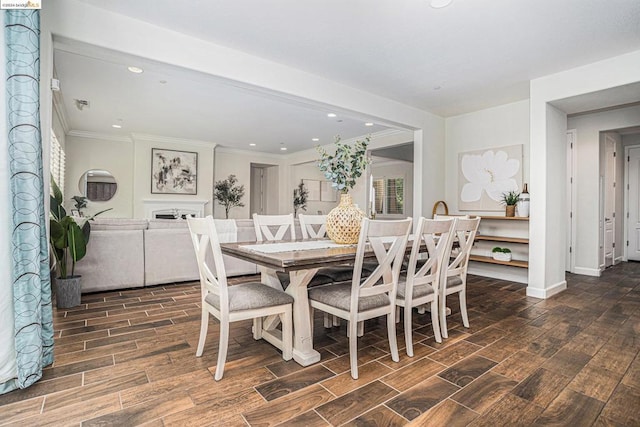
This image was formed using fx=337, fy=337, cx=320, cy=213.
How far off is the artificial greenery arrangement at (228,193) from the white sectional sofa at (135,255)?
4454 mm

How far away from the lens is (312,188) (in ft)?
33.3

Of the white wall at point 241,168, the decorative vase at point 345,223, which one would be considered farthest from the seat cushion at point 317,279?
the white wall at point 241,168

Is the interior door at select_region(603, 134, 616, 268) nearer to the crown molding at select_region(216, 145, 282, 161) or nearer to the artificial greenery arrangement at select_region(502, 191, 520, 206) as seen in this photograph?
the artificial greenery arrangement at select_region(502, 191, 520, 206)

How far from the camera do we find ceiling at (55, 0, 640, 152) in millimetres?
2617

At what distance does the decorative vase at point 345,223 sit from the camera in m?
2.69

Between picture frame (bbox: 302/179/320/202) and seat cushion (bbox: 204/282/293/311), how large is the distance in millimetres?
7849

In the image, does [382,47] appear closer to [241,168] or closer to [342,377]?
[342,377]

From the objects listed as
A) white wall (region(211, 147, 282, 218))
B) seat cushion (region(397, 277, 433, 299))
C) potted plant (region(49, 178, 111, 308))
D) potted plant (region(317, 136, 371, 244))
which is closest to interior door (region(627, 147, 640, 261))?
seat cushion (region(397, 277, 433, 299))

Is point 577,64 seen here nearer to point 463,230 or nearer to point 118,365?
point 463,230

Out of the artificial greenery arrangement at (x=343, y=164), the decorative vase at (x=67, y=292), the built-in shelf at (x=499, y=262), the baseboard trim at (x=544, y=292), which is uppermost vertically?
the artificial greenery arrangement at (x=343, y=164)

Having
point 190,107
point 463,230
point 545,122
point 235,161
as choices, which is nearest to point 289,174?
point 235,161

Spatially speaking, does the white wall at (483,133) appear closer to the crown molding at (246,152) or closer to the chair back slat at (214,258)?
the chair back slat at (214,258)

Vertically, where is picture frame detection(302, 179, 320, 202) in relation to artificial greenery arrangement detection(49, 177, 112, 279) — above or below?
above

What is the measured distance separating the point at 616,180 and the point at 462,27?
→ 17.9 ft
